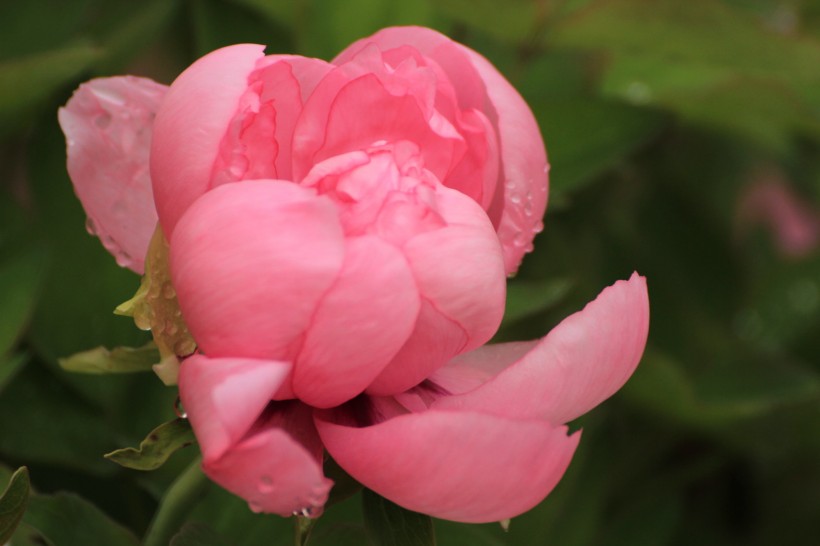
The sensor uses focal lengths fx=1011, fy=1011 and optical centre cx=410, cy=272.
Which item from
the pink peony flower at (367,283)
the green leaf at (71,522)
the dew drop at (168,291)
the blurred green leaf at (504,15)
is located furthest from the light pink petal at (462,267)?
the blurred green leaf at (504,15)

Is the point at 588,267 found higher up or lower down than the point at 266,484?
lower down

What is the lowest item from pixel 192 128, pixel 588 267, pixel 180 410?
pixel 588 267

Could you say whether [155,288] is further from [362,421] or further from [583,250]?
[583,250]

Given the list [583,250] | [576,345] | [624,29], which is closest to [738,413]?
[583,250]

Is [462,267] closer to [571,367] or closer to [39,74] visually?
[571,367]

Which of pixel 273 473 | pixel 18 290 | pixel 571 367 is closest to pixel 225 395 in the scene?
pixel 273 473

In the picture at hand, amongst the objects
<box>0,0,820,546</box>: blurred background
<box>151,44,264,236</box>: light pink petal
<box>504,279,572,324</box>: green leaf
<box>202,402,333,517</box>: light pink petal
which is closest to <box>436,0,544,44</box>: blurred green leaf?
<box>0,0,820,546</box>: blurred background

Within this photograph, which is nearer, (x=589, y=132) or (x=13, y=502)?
(x=13, y=502)

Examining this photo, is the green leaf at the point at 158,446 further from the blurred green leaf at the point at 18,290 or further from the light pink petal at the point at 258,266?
the blurred green leaf at the point at 18,290
